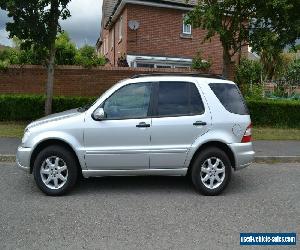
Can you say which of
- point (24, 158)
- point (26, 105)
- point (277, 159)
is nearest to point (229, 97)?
point (277, 159)

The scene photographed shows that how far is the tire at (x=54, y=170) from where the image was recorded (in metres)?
6.12

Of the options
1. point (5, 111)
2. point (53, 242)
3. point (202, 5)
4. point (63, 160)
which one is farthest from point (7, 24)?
point (53, 242)

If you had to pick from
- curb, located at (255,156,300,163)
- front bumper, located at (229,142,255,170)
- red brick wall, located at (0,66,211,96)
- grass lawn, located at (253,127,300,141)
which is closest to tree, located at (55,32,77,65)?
red brick wall, located at (0,66,211,96)

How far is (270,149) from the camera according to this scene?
32.5 ft

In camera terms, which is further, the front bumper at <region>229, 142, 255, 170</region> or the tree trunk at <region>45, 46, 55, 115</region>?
the tree trunk at <region>45, 46, 55, 115</region>

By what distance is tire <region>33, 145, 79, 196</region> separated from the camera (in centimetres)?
612

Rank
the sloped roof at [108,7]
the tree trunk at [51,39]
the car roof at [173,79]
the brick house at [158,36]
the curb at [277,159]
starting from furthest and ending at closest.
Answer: the sloped roof at [108,7] < the brick house at [158,36] < the tree trunk at [51,39] < the curb at [277,159] < the car roof at [173,79]

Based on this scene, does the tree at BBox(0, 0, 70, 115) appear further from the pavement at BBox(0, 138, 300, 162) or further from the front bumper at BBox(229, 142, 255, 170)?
the front bumper at BBox(229, 142, 255, 170)

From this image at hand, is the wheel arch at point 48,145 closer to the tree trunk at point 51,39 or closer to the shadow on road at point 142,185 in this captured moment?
the shadow on road at point 142,185

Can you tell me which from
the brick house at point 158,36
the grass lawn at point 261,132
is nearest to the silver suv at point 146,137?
the grass lawn at point 261,132

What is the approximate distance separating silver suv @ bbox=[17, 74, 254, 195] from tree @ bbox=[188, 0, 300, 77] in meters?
6.06

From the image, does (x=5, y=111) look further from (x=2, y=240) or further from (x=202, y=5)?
(x=2, y=240)

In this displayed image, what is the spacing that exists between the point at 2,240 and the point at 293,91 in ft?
56.9

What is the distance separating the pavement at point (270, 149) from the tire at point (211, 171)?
2.89 m
